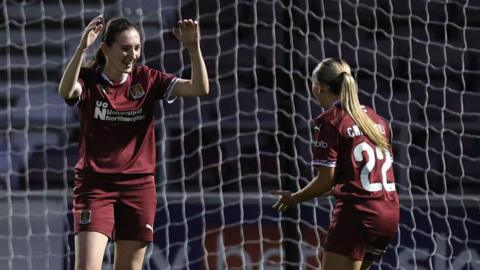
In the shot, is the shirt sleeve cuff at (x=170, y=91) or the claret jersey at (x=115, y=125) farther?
the shirt sleeve cuff at (x=170, y=91)

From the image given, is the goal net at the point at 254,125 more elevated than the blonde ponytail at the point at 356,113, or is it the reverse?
the blonde ponytail at the point at 356,113

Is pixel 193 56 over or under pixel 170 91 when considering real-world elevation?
over

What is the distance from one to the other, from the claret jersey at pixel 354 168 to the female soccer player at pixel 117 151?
1.51 ft

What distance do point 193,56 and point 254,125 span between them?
6.59 ft

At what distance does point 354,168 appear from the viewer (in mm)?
4141

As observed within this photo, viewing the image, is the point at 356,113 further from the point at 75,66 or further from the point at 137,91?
the point at 75,66

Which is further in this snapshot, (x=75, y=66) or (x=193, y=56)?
(x=193, y=56)

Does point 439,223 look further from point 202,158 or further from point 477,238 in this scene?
point 202,158

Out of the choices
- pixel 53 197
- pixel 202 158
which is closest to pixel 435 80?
pixel 202 158

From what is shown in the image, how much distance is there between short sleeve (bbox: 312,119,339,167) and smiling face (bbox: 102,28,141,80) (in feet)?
2.30

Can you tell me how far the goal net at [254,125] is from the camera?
5.80 meters

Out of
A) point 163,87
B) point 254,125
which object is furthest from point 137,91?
point 254,125

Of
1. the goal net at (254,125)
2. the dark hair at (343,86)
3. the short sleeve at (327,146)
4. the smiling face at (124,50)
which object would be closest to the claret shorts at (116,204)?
the smiling face at (124,50)

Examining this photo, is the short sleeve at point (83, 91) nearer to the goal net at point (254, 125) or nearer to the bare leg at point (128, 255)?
the bare leg at point (128, 255)
